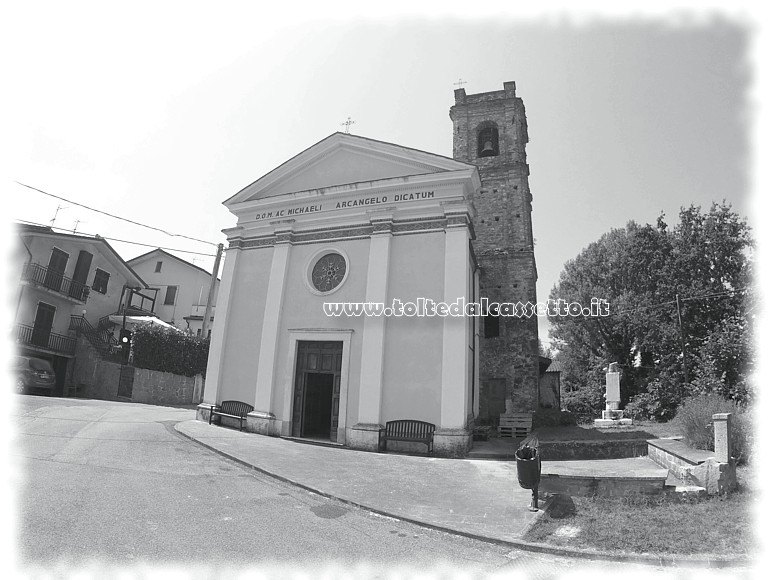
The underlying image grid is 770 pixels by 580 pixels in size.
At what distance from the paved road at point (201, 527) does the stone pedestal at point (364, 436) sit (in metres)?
4.48

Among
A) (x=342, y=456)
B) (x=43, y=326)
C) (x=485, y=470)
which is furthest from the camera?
(x=43, y=326)

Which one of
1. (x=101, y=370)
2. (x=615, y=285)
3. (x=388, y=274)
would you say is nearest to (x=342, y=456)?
(x=388, y=274)

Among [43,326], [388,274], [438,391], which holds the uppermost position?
[388,274]

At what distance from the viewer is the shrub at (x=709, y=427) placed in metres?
7.63

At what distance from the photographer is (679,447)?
850 cm

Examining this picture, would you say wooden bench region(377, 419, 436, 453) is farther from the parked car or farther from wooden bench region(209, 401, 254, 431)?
the parked car

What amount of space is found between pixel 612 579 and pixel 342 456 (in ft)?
25.2

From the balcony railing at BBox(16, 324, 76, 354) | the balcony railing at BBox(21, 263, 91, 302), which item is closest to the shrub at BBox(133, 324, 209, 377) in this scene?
the balcony railing at BBox(16, 324, 76, 354)

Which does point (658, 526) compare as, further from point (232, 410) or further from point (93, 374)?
point (93, 374)

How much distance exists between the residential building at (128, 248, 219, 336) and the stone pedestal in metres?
22.0

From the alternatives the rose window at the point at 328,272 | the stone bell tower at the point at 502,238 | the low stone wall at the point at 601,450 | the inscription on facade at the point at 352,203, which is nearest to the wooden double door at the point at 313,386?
the rose window at the point at 328,272

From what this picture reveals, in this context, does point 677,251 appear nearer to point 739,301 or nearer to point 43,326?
point 739,301

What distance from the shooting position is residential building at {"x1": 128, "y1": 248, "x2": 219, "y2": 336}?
31.5 metres

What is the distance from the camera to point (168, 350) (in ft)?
71.8
